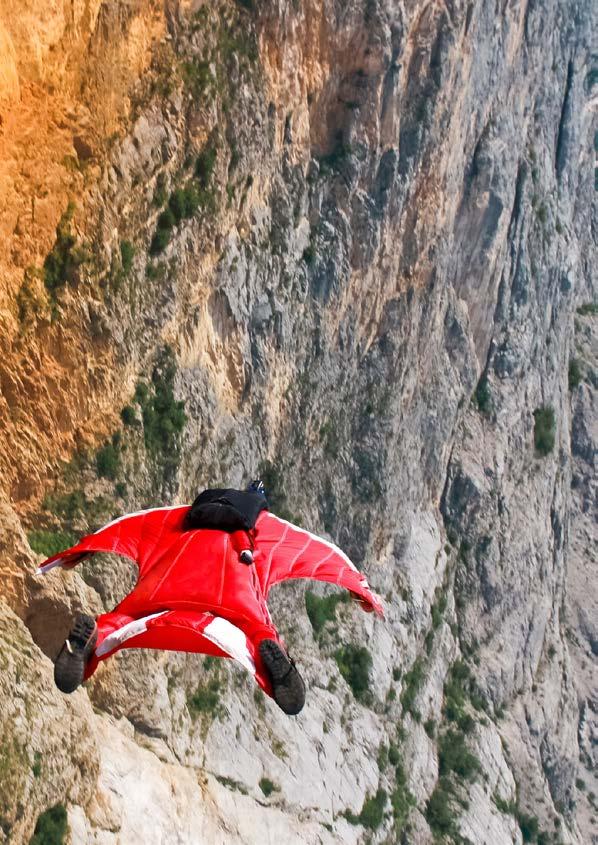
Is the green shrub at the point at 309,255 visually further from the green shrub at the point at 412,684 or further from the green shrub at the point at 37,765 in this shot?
the green shrub at the point at 37,765

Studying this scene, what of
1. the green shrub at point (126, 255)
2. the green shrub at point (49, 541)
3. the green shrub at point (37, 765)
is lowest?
the green shrub at point (37, 765)

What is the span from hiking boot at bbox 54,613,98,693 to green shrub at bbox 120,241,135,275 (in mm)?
11435

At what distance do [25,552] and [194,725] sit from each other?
777 cm

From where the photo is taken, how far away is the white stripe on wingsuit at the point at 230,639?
10781mm

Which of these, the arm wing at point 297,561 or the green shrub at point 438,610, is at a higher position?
the arm wing at point 297,561

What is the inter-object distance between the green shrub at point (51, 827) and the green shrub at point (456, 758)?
80.4 feet

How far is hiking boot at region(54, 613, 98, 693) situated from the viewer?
10.6 metres

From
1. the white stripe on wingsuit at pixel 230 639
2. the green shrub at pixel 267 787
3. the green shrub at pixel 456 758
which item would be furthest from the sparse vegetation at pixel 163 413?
the green shrub at pixel 456 758

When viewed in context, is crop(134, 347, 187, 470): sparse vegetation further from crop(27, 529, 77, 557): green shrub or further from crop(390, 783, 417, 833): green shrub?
crop(390, 783, 417, 833): green shrub

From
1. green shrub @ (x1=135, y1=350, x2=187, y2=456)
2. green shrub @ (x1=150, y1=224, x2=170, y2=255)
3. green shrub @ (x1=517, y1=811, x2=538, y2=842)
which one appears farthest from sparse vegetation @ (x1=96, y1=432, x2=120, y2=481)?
green shrub @ (x1=517, y1=811, x2=538, y2=842)

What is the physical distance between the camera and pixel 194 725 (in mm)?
23031

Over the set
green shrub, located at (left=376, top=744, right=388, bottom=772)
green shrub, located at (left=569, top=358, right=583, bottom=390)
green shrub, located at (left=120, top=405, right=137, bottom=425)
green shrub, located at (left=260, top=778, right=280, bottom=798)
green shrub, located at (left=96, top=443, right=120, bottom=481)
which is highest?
green shrub, located at (left=120, top=405, right=137, bottom=425)

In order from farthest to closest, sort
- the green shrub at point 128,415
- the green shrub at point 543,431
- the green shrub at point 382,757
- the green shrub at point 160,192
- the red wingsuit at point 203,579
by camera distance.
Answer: the green shrub at point 543,431
the green shrub at point 382,757
the green shrub at point 160,192
the green shrub at point 128,415
the red wingsuit at point 203,579

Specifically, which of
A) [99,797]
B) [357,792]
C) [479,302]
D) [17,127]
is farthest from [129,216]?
[479,302]
